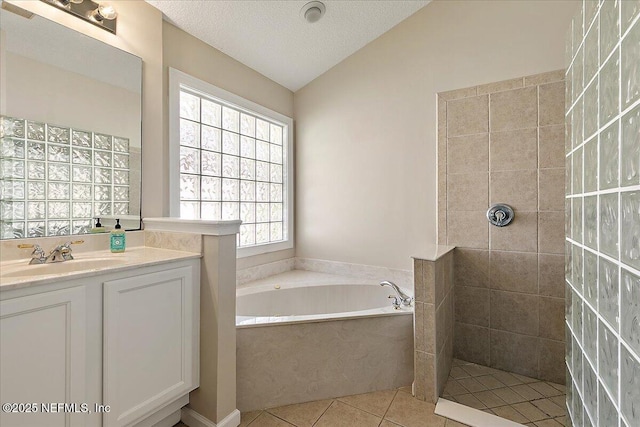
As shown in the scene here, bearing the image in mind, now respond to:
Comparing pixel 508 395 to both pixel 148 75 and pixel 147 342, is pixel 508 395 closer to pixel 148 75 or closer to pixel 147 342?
pixel 147 342

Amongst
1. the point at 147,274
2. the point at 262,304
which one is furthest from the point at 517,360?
the point at 147,274

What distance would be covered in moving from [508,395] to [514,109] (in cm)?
190

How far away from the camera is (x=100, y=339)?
1.21m

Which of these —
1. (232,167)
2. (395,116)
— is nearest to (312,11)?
(395,116)

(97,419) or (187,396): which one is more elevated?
(97,419)

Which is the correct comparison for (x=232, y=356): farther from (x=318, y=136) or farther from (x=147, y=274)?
(x=318, y=136)

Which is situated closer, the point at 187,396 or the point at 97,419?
the point at 97,419

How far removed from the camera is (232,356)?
161 cm

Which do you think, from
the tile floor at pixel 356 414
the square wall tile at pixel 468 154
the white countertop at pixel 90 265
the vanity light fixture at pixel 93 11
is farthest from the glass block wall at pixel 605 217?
the vanity light fixture at pixel 93 11

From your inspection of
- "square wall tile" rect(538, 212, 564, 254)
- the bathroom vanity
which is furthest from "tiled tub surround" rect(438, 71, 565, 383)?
the bathroom vanity

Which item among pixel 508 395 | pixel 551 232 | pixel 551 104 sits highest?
pixel 551 104

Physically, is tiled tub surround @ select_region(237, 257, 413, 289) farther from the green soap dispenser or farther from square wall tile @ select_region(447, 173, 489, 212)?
the green soap dispenser

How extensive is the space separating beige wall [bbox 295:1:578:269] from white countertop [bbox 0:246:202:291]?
167 cm

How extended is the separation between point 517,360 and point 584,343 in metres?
1.39
